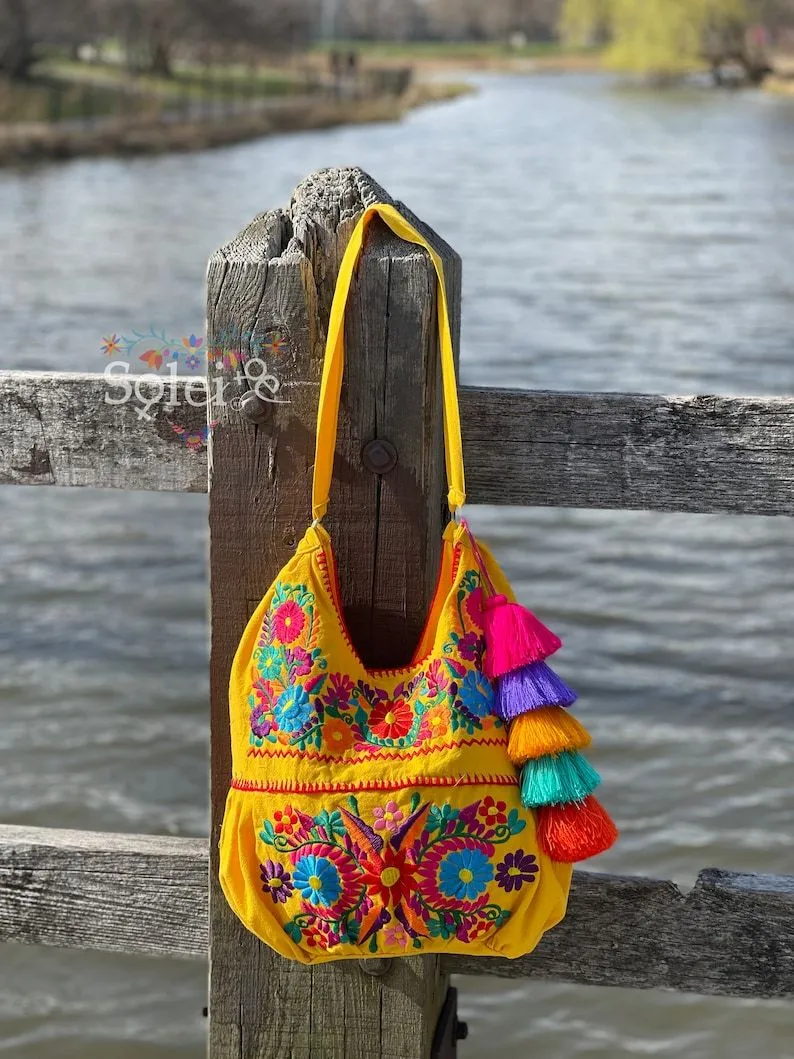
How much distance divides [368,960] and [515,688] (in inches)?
21.3

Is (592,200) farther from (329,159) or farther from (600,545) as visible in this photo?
(600,545)

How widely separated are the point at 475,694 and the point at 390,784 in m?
0.16

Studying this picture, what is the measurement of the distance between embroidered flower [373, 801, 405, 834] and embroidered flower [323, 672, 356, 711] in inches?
5.3

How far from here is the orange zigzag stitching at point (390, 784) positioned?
1.72 metres

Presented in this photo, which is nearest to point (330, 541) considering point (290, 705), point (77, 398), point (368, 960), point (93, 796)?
point (290, 705)

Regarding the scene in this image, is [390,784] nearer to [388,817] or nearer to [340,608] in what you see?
[388,817]

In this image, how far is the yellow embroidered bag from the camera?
5.68ft

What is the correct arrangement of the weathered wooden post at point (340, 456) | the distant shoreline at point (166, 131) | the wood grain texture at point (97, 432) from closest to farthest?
1. the weathered wooden post at point (340, 456)
2. the wood grain texture at point (97, 432)
3. the distant shoreline at point (166, 131)

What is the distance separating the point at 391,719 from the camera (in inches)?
69.4

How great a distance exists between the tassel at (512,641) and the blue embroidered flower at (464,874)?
0.76 ft

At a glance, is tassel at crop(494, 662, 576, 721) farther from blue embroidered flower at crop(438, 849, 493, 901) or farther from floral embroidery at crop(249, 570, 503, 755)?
blue embroidered flower at crop(438, 849, 493, 901)

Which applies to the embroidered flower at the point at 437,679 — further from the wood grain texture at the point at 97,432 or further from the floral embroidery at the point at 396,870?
the wood grain texture at the point at 97,432

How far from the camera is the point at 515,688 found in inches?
68.0

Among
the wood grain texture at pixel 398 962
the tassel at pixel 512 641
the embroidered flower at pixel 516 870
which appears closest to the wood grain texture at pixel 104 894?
the wood grain texture at pixel 398 962
